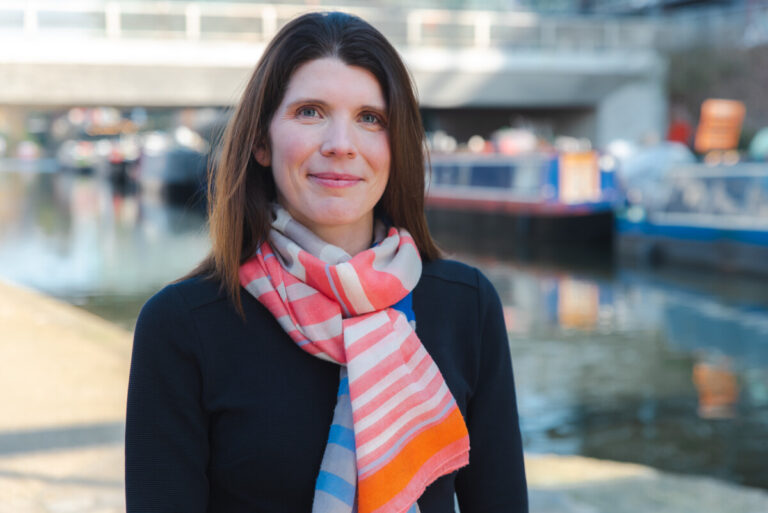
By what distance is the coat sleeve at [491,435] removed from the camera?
6.18 ft

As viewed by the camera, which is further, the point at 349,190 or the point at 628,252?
the point at 628,252

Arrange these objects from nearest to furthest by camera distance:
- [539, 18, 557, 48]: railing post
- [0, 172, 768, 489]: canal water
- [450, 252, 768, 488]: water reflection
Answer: [450, 252, 768, 488]: water reflection < [0, 172, 768, 489]: canal water < [539, 18, 557, 48]: railing post

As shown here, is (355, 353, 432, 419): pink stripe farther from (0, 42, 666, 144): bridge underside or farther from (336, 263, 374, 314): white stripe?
(0, 42, 666, 144): bridge underside

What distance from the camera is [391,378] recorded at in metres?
1.75

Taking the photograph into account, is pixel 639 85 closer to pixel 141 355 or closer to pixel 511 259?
pixel 511 259

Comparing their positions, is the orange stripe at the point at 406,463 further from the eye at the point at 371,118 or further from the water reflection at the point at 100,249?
the water reflection at the point at 100,249

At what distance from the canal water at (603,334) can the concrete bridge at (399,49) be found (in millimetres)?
4231

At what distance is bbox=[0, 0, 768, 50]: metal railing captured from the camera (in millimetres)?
22812

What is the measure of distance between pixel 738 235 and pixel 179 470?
576 inches

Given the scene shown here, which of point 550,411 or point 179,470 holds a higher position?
point 179,470

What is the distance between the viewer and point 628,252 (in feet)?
55.9

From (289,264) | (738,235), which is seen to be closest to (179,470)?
(289,264)

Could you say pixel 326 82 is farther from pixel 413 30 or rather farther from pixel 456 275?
pixel 413 30

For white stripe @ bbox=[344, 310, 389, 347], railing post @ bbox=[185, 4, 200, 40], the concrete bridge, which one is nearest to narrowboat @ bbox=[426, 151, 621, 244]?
the concrete bridge
